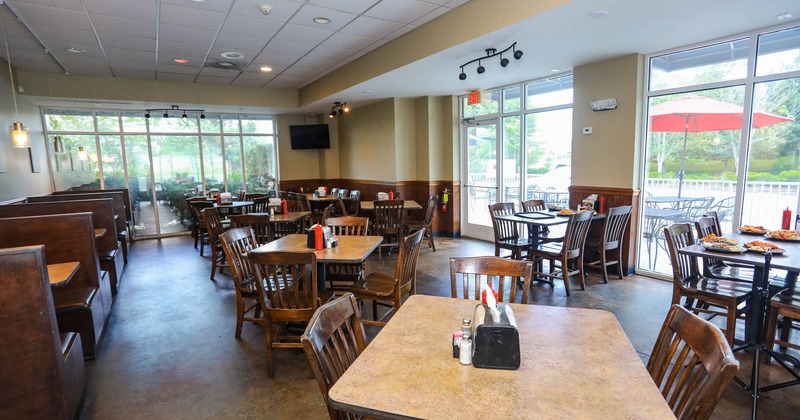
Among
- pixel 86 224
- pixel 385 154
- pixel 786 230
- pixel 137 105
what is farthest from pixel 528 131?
pixel 137 105

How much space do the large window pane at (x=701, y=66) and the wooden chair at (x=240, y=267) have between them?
4.81 meters

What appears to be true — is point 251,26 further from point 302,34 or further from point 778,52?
point 778,52

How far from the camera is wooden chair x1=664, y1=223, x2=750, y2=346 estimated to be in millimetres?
2662

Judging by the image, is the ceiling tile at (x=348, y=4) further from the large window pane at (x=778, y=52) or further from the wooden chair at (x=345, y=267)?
the large window pane at (x=778, y=52)

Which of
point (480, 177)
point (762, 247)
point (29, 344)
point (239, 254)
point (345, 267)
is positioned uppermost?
point (480, 177)

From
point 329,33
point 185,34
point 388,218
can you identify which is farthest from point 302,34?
point 388,218

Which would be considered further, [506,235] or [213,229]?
[213,229]

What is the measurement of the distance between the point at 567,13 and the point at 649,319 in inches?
109

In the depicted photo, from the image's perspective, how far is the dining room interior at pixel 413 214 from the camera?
1.47m

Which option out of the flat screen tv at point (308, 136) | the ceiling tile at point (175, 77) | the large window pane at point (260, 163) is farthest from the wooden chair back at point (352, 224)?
the large window pane at point (260, 163)

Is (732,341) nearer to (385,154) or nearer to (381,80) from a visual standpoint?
(381,80)

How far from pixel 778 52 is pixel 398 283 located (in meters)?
4.28

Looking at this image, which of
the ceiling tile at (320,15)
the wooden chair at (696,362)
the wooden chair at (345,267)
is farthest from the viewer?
the ceiling tile at (320,15)

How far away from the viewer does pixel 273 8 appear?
3.93 metres
